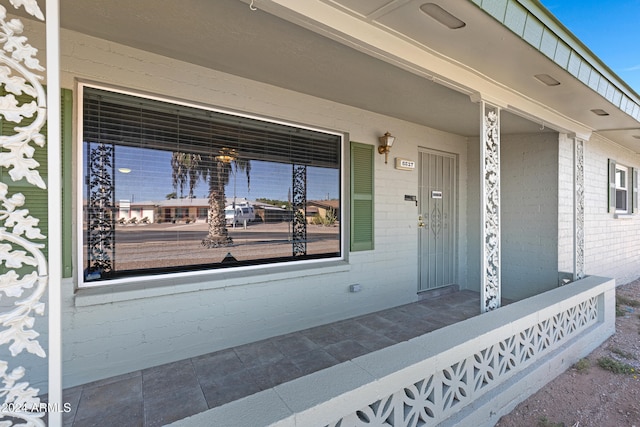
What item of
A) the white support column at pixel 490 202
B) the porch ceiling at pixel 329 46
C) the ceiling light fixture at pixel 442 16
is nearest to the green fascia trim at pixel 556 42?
the porch ceiling at pixel 329 46

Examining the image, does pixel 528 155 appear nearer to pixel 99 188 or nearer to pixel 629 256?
pixel 629 256

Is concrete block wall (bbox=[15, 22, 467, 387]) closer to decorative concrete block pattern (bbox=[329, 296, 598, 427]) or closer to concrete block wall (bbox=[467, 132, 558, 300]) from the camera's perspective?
concrete block wall (bbox=[467, 132, 558, 300])

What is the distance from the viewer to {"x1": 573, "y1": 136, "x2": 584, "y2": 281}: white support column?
4047 mm

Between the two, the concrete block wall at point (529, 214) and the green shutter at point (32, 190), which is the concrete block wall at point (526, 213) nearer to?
the concrete block wall at point (529, 214)

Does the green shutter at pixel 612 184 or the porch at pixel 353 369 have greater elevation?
the green shutter at pixel 612 184

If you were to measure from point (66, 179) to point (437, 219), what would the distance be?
445 cm

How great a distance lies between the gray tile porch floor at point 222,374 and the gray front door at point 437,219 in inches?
43.2

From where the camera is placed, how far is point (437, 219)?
15.5ft

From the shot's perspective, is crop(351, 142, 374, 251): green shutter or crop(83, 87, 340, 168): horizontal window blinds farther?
crop(351, 142, 374, 251): green shutter

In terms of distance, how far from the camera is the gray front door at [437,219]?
14.8ft

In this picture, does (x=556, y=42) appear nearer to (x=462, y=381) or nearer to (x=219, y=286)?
(x=462, y=381)

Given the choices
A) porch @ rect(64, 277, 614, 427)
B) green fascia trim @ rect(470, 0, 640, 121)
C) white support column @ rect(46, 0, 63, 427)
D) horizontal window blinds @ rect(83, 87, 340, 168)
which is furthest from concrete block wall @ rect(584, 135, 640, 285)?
white support column @ rect(46, 0, 63, 427)

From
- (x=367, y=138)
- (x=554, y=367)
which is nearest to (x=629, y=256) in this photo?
(x=554, y=367)

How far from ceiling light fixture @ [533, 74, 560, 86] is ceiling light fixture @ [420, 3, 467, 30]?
116 cm
